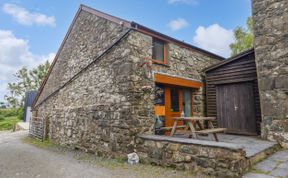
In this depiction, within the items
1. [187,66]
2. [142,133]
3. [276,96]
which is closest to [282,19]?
[276,96]

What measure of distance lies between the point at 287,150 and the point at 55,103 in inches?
402

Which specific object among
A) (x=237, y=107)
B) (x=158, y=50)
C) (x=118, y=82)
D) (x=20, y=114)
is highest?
(x=158, y=50)

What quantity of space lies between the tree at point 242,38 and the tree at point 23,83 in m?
26.6

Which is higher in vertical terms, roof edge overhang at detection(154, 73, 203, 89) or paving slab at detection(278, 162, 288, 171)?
roof edge overhang at detection(154, 73, 203, 89)

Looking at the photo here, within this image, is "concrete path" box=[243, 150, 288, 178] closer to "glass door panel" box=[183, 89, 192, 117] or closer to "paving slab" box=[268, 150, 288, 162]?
"paving slab" box=[268, 150, 288, 162]

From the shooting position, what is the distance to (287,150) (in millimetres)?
4773

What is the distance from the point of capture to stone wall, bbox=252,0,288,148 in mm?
5164

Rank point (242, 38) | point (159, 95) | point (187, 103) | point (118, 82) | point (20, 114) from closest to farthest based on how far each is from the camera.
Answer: point (118, 82) < point (159, 95) < point (187, 103) < point (242, 38) < point (20, 114)

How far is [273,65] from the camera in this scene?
541 centimetres

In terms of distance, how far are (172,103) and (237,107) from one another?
8.23 ft

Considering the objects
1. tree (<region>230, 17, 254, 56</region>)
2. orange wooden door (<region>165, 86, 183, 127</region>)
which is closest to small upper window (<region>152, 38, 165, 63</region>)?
orange wooden door (<region>165, 86, 183, 127</region>)

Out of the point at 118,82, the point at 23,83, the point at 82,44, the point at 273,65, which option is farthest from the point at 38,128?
the point at 23,83

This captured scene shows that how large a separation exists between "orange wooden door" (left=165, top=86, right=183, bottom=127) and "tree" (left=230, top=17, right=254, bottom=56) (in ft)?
42.5

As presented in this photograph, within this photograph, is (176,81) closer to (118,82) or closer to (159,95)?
(159,95)
